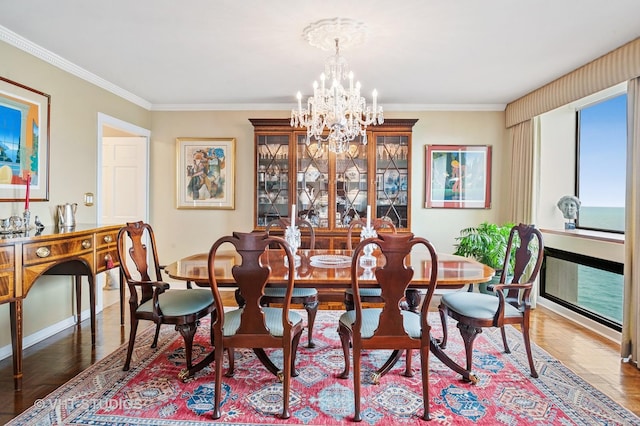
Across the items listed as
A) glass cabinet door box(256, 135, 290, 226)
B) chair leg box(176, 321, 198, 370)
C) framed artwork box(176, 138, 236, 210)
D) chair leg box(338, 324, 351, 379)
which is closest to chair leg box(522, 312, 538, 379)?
chair leg box(338, 324, 351, 379)

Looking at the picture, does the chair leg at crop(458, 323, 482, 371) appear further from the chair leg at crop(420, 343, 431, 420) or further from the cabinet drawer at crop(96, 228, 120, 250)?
the cabinet drawer at crop(96, 228, 120, 250)

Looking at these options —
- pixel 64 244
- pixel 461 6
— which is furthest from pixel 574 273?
pixel 64 244

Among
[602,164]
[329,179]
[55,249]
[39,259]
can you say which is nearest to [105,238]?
[55,249]

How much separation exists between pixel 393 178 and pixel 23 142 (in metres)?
3.66

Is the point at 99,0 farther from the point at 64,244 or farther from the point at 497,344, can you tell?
the point at 497,344

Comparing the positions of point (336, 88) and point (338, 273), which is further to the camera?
point (336, 88)

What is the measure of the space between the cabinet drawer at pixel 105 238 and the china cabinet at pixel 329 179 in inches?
Result: 67.6

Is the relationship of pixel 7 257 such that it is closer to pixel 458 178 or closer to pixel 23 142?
pixel 23 142

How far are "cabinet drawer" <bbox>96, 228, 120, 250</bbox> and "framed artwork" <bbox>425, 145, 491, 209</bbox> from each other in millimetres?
3573

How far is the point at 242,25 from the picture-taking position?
2684 millimetres

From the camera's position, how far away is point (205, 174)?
5031 mm

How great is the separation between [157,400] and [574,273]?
404cm

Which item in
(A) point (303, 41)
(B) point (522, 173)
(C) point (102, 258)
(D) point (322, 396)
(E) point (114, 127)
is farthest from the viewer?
(B) point (522, 173)

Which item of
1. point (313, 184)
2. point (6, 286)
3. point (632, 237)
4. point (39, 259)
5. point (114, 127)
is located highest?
point (114, 127)
